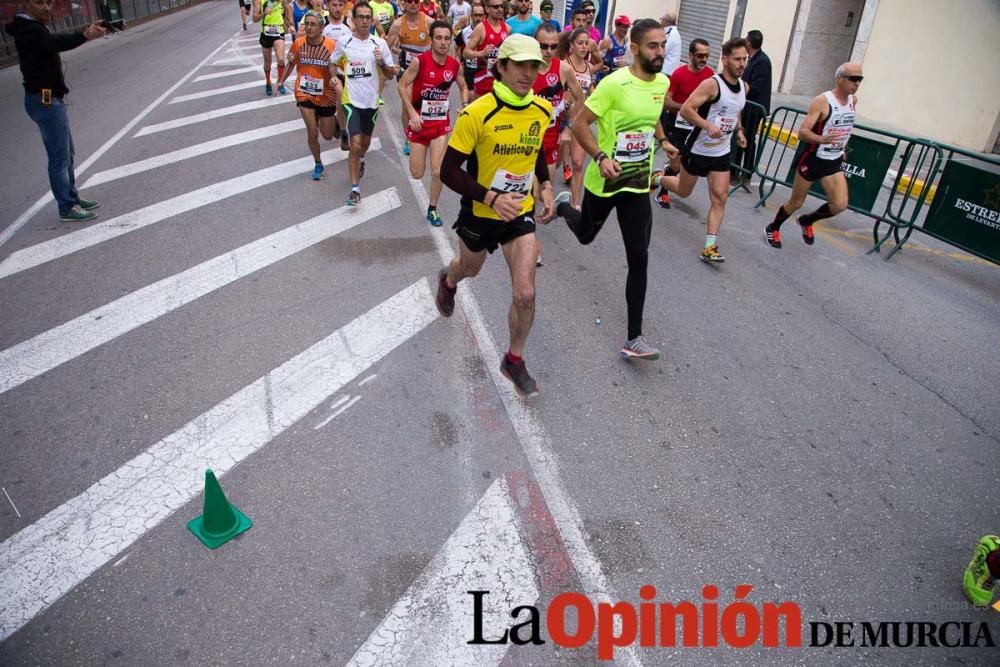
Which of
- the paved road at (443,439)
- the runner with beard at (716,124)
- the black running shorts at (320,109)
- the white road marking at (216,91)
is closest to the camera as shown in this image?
the paved road at (443,439)

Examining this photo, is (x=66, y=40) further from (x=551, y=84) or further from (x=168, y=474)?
(x=168, y=474)

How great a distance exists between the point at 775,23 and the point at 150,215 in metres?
14.7

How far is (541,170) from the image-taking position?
4.52m

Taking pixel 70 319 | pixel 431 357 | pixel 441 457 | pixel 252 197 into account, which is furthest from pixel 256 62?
→ pixel 441 457

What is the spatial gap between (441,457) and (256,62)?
1768 cm

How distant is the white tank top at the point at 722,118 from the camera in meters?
6.33

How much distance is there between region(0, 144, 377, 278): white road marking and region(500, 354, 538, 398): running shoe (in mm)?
4696

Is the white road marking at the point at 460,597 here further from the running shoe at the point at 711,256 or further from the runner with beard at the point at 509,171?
the running shoe at the point at 711,256

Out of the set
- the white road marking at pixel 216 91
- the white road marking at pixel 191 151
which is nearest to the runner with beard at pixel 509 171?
the white road marking at pixel 191 151

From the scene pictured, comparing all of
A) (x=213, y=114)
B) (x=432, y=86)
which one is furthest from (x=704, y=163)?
(x=213, y=114)

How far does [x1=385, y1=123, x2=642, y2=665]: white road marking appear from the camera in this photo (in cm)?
302

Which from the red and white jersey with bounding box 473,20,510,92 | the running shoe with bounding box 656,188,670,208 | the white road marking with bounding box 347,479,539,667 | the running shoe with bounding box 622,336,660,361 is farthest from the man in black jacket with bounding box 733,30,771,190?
the white road marking with bounding box 347,479,539,667

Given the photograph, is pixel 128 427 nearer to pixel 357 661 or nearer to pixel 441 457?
pixel 441 457

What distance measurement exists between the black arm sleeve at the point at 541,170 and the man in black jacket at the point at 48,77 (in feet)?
15.4
